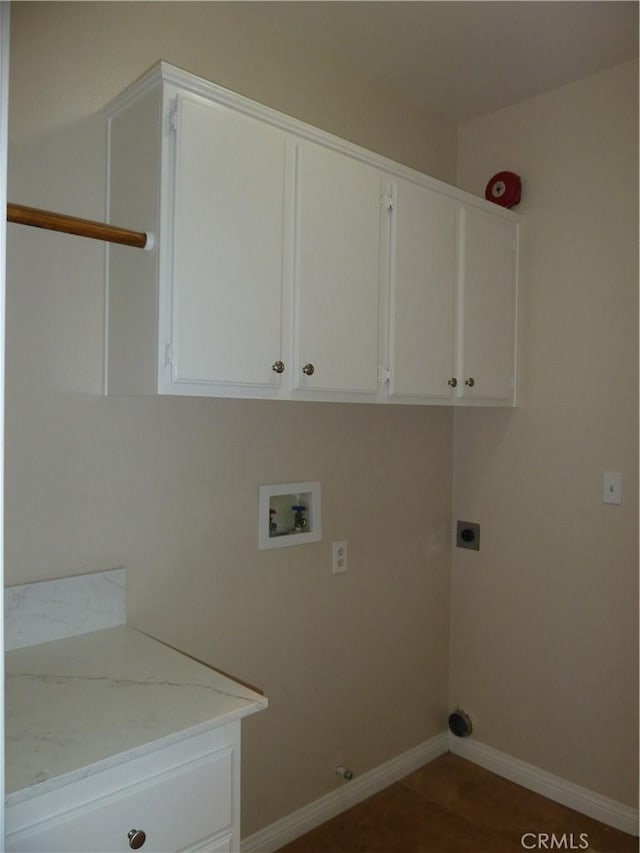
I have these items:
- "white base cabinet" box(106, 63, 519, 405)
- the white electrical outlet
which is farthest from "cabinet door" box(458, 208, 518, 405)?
the white electrical outlet

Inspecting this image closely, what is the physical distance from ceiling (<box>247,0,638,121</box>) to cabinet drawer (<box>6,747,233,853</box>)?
2.17 m

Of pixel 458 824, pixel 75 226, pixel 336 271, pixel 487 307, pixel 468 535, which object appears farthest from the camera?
pixel 468 535

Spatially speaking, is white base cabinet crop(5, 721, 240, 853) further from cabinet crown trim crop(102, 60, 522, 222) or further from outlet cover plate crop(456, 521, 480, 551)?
outlet cover plate crop(456, 521, 480, 551)

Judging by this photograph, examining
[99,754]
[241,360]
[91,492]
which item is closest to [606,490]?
[241,360]

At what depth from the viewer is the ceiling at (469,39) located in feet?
6.72

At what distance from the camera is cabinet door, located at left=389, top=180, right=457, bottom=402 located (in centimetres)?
215

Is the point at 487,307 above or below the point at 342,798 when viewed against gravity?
above

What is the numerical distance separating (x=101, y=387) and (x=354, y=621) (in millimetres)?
1343

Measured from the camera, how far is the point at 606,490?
241 centimetres

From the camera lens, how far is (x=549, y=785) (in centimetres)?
255

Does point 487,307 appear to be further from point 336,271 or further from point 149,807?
point 149,807

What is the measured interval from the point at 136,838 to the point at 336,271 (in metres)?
1.50

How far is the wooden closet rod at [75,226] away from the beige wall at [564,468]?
167 centimetres

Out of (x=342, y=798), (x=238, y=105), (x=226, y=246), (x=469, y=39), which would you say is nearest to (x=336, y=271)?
(x=226, y=246)
